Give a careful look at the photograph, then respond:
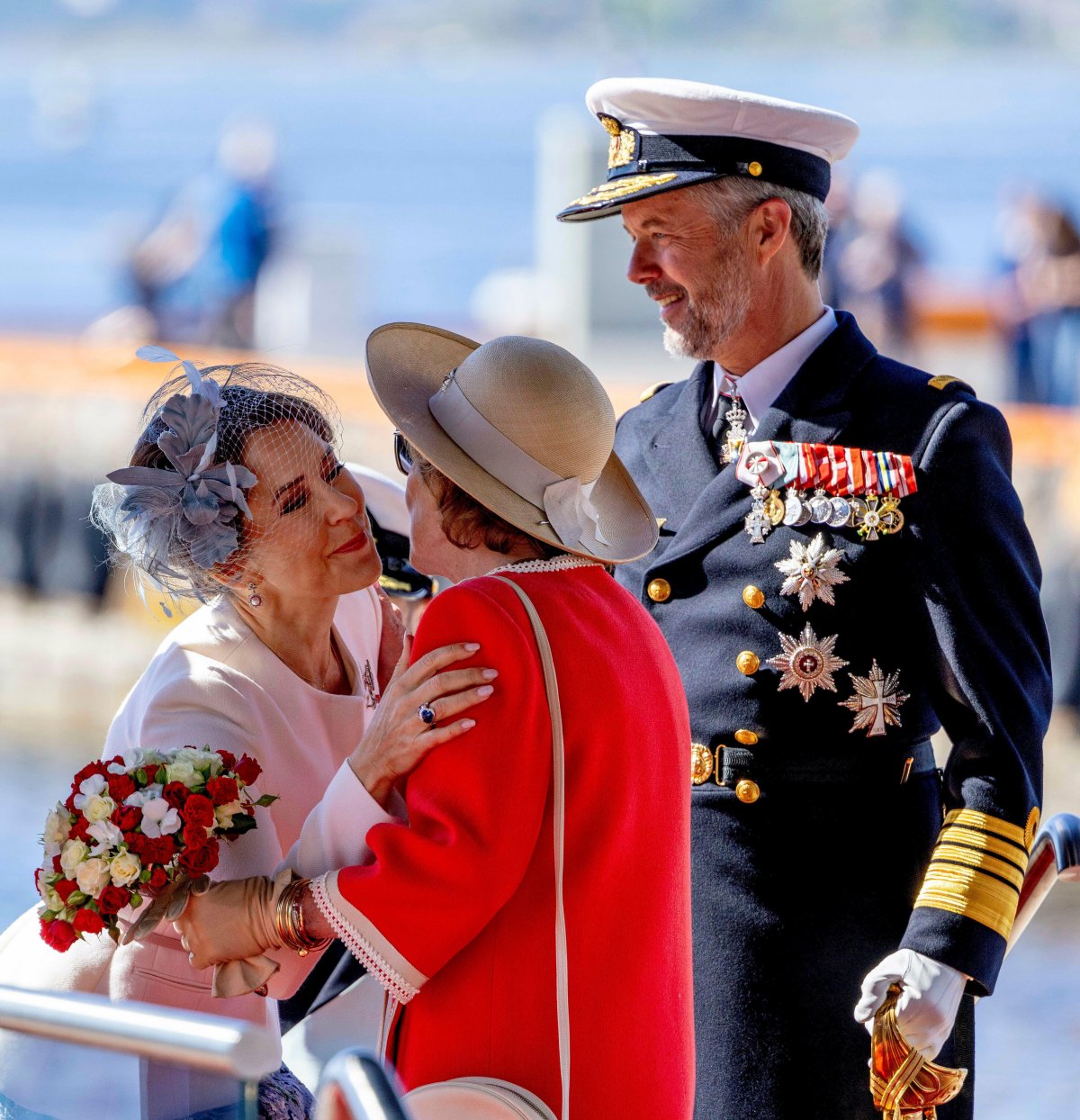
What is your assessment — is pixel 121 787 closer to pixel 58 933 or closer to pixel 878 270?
pixel 58 933

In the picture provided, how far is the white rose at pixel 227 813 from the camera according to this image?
7.91 feet

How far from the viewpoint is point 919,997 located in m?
2.61

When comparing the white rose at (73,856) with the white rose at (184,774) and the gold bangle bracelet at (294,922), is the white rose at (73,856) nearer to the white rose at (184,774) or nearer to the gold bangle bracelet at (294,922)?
the white rose at (184,774)

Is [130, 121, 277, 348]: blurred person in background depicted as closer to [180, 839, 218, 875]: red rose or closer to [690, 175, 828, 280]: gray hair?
[690, 175, 828, 280]: gray hair

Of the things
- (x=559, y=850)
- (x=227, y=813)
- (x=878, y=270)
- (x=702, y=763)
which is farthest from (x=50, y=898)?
(x=878, y=270)

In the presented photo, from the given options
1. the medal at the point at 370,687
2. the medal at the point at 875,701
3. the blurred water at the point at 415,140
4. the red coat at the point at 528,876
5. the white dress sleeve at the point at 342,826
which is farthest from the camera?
the blurred water at the point at 415,140

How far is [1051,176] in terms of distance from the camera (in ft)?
128

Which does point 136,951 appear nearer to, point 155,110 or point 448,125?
point 448,125

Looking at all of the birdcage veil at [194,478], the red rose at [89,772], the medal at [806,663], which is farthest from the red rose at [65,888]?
the medal at [806,663]

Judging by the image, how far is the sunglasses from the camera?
244 cm

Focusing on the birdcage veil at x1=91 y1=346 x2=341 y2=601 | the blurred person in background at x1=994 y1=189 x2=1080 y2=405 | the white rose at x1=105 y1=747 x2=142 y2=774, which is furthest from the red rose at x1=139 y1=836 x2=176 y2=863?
the blurred person in background at x1=994 y1=189 x2=1080 y2=405

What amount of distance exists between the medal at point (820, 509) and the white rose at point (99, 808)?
3.58ft

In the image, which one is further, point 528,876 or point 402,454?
point 402,454

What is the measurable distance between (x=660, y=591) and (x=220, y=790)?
820 millimetres
